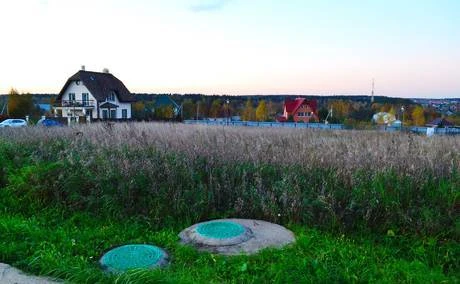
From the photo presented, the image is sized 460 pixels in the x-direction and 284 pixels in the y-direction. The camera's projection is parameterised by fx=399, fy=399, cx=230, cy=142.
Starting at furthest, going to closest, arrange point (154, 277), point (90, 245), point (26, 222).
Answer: point (26, 222) → point (90, 245) → point (154, 277)

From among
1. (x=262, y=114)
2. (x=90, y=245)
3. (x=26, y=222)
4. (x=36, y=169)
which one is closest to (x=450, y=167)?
(x=90, y=245)

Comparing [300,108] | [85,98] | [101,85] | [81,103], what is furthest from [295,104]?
[81,103]

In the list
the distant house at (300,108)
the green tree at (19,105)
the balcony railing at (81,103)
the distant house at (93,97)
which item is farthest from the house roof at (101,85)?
the distant house at (300,108)

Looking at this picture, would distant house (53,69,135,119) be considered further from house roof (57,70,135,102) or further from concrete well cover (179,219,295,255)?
concrete well cover (179,219,295,255)

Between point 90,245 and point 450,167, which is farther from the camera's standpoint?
point 450,167

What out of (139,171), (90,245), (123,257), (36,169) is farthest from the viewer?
(36,169)

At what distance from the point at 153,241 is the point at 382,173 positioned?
3460 millimetres

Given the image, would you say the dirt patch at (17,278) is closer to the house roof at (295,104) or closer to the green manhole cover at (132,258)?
the green manhole cover at (132,258)

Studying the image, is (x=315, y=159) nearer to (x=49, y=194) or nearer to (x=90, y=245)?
(x=90, y=245)

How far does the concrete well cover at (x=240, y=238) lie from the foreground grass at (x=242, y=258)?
0.17m

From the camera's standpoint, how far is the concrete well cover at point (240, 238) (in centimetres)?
462

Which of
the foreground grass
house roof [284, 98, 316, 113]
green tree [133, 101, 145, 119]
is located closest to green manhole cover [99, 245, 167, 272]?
the foreground grass

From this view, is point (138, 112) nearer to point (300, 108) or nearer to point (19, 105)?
point (19, 105)

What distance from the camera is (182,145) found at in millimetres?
8453
